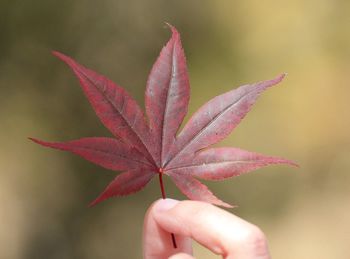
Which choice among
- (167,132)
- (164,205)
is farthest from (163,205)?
(167,132)

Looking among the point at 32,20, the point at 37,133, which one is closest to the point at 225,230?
the point at 37,133

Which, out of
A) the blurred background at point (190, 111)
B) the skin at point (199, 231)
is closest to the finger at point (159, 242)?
the skin at point (199, 231)

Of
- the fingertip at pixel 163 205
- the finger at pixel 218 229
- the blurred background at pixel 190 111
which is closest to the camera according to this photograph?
the finger at pixel 218 229

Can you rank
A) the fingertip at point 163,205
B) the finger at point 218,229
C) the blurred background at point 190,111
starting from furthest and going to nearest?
the blurred background at point 190,111 < the fingertip at point 163,205 < the finger at point 218,229

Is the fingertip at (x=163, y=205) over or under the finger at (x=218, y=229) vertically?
over

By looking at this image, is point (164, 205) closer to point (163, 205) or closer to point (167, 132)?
point (163, 205)

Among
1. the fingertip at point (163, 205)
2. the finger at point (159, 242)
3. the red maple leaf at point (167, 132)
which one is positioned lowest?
the finger at point (159, 242)

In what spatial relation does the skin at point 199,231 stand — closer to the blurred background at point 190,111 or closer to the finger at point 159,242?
the finger at point 159,242
